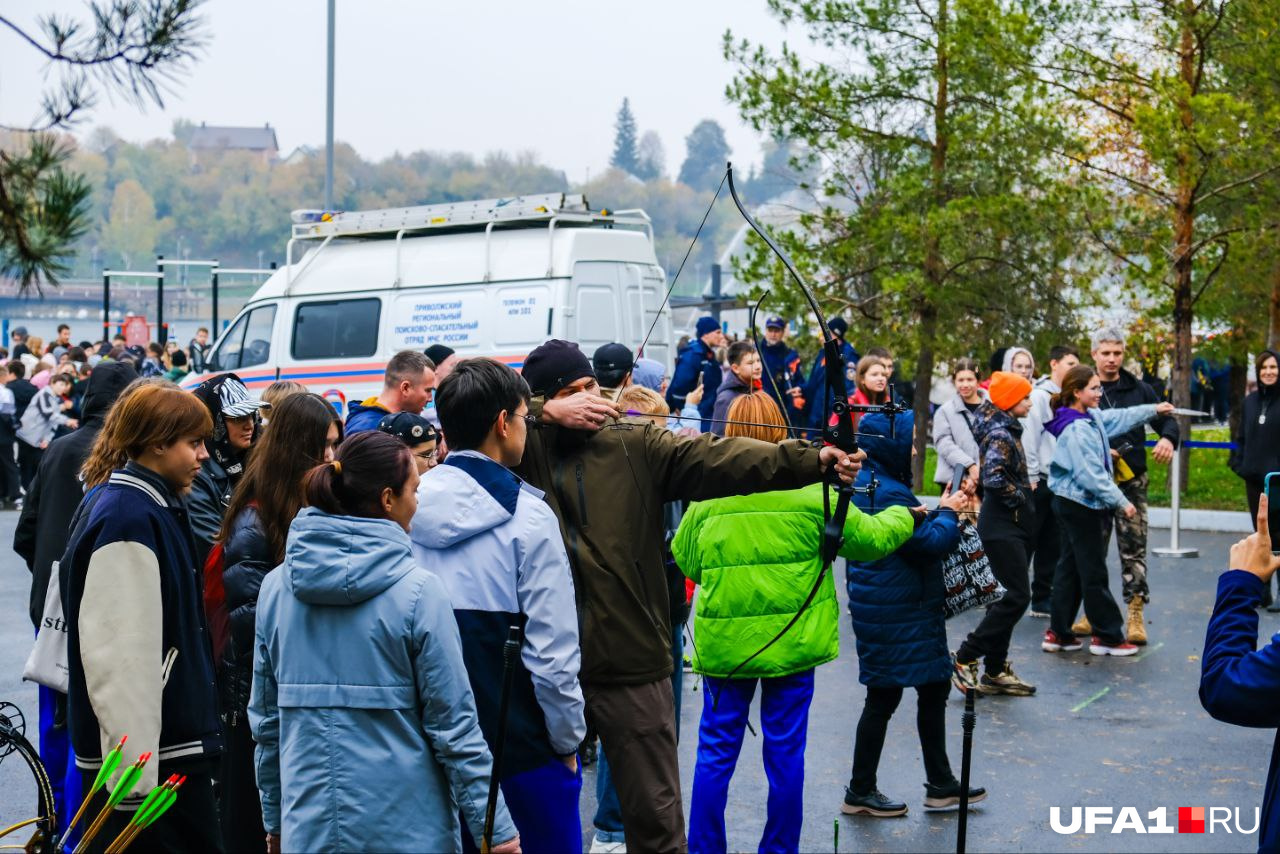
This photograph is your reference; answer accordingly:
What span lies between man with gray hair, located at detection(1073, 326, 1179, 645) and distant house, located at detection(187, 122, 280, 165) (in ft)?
217

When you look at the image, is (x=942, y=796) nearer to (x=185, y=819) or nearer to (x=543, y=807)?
(x=543, y=807)

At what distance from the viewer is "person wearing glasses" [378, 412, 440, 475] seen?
5.63 meters

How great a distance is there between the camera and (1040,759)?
7160 mm

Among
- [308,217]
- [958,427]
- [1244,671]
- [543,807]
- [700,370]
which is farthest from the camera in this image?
[308,217]

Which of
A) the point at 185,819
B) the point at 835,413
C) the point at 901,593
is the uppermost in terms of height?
the point at 835,413

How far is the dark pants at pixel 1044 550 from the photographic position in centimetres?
1014

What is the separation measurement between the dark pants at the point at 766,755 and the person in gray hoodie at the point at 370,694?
79.2 inches

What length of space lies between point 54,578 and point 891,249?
14.1 meters

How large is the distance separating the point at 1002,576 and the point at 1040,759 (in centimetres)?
163

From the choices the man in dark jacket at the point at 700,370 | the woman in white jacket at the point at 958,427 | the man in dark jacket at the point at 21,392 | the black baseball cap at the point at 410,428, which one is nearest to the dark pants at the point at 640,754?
the black baseball cap at the point at 410,428

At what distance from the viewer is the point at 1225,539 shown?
47.0 ft

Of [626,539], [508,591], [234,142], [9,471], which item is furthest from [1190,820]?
[234,142]

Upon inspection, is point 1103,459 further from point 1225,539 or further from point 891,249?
point 891,249

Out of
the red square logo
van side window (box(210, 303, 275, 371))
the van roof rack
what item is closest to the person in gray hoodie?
the red square logo
